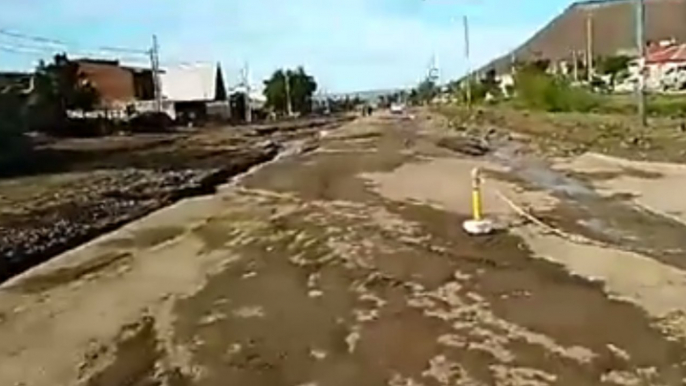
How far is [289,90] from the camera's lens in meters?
132

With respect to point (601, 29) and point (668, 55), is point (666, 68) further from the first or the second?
point (601, 29)

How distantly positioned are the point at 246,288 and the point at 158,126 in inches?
2643

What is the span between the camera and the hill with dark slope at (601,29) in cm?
15050

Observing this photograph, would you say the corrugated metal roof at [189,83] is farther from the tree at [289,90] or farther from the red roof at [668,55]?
the red roof at [668,55]

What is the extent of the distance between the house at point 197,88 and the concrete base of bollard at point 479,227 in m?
93.2

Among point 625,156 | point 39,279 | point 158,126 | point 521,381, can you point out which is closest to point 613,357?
point 521,381

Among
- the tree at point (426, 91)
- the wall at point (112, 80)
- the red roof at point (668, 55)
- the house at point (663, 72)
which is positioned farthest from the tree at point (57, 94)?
the tree at point (426, 91)

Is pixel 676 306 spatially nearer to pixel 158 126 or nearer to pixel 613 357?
pixel 613 357

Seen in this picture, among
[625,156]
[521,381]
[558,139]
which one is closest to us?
[521,381]

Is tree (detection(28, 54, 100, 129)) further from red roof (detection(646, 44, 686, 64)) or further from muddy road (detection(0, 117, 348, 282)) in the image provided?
red roof (detection(646, 44, 686, 64))

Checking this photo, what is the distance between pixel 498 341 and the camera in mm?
10250

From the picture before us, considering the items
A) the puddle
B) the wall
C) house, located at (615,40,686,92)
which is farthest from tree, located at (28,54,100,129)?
the puddle

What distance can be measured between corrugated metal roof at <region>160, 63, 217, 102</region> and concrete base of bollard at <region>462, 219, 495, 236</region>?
97959 mm

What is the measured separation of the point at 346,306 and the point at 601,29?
16173 cm
